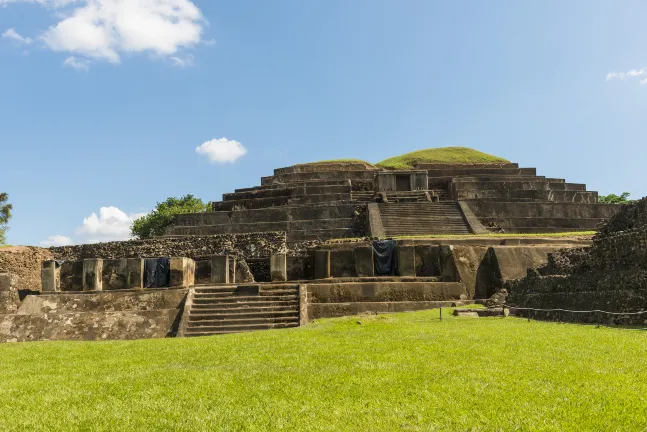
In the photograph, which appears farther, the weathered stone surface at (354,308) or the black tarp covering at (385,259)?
the black tarp covering at (385,259)

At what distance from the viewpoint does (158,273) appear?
1591 cm

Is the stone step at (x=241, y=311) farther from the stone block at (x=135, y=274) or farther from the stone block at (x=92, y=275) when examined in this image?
the stone block at (x=92, y=275)

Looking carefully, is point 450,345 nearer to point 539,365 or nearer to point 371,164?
point 539,365

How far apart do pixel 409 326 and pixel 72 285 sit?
37.3ft

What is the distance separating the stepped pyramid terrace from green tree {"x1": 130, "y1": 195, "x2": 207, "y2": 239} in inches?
516

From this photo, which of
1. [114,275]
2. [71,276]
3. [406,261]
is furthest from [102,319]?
[406,261]

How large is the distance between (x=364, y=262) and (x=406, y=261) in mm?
1254

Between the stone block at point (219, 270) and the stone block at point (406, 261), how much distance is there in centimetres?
526

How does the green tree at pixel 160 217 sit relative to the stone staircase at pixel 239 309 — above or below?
above

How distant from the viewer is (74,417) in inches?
173

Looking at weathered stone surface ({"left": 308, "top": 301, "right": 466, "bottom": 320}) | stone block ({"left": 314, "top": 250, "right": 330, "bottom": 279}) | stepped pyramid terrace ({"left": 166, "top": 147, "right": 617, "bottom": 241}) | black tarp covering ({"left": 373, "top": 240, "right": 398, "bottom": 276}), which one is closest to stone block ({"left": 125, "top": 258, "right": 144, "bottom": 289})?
stone block ({"left": 314, "top": 250, "right": 330, "bottom": 279})

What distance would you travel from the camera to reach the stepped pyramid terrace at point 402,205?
22.8 metres

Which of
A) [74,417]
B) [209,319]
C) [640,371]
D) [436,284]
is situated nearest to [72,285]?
[209,319]

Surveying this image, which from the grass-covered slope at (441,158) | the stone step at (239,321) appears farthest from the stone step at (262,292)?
the grass-covered slope at (441,158)
